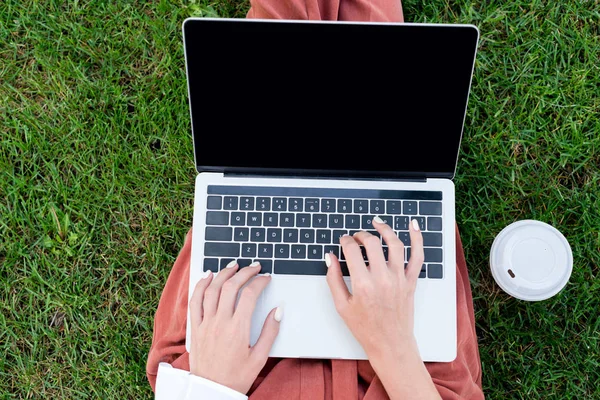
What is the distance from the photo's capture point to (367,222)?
1176mm

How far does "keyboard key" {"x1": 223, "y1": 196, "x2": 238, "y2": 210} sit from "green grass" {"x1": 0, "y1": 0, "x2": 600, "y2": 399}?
1.28 ft

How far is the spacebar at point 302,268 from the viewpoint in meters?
1.15

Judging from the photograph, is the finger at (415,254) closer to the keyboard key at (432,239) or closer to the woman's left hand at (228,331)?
the keyboard key at (432,239)

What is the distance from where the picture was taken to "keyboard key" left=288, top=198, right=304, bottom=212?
3.86 feet

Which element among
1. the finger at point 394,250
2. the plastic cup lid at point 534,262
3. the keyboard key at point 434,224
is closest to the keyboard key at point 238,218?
the finger at point 394,250

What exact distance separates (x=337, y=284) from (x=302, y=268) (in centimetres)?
9

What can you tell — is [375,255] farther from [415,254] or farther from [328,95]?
[328,95]


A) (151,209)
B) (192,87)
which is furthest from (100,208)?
(192,87)

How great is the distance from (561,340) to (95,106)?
4.90 ft

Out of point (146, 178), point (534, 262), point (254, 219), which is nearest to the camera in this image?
point (254, 219)

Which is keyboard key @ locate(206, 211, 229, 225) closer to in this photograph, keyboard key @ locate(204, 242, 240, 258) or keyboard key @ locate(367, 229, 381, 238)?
keyboard key @ locate(204, 242, 240, 258)

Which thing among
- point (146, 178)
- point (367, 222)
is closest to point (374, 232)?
point (367, 222)

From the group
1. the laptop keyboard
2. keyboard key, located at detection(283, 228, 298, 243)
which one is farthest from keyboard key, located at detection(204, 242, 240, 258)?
keyboard key, located at detection(283, 228, 298, 243)

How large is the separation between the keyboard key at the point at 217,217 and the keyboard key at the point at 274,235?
0.32ft
